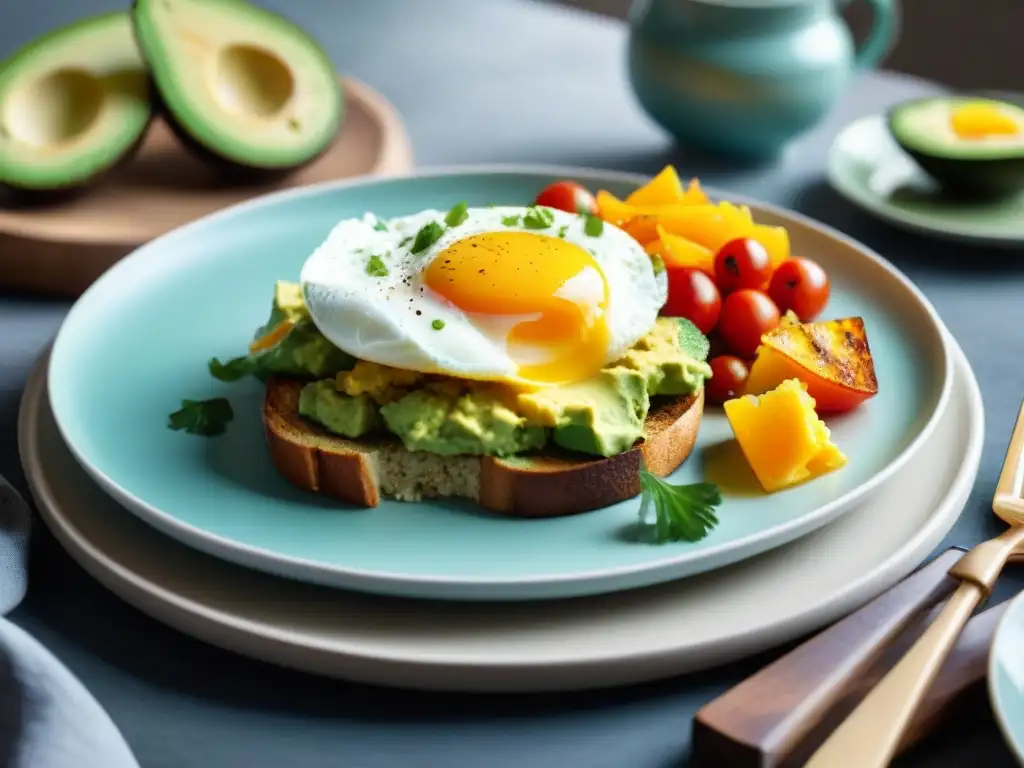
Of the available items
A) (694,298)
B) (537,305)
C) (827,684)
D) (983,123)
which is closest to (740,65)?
(983,123)

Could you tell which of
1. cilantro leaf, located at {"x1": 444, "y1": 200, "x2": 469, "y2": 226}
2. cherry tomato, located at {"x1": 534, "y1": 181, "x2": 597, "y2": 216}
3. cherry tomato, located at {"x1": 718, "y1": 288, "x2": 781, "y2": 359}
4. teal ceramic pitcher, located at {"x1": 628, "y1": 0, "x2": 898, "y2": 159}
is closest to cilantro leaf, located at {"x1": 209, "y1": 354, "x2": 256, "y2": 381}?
cilantro leaf, located at {"x1": 444, "y1": 200, "x2": 469, "y2": 226}

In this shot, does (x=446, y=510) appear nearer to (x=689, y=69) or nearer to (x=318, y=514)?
(x=318, y=514)

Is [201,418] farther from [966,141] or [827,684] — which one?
[966,141]

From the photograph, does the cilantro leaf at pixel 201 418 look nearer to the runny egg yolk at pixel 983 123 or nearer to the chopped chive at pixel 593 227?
the chopped chive at pixel 593 227

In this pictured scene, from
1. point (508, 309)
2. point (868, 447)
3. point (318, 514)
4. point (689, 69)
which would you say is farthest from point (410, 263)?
point (689, 69)

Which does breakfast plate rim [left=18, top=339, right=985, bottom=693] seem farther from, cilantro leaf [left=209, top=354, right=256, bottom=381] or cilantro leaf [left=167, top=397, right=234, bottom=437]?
cilantro leaf [left=209, top=354, right=256, bottom=381]

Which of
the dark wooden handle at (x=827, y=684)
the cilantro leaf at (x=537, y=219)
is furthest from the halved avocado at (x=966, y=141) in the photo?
the dark wooden handle at (x=827, y=684)
